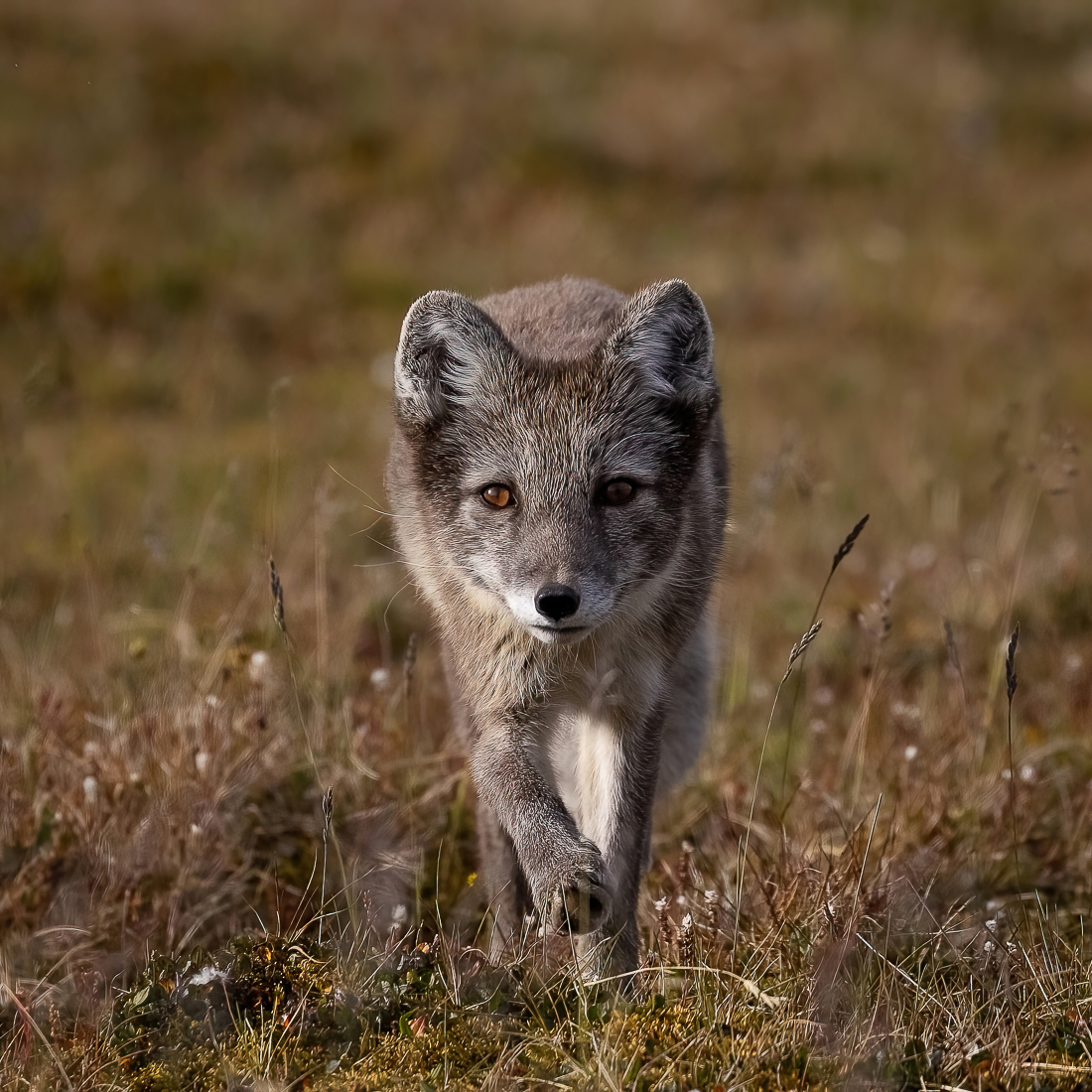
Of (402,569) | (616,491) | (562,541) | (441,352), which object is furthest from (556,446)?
(402,569)

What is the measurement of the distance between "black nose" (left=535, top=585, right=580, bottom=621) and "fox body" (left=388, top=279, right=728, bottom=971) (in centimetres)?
6

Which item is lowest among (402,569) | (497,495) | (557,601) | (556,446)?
(402,569)

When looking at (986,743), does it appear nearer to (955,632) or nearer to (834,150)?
(955,632)

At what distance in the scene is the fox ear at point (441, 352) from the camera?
3607mm

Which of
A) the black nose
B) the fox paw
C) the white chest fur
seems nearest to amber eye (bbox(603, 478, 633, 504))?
the black nose

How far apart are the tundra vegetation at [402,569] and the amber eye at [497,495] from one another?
26.2 inches

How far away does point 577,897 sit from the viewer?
9.96ft

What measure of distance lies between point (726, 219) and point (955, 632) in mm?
9360

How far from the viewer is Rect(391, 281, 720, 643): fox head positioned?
3.42 meters

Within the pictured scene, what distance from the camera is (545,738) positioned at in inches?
144

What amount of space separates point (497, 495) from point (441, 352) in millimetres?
525

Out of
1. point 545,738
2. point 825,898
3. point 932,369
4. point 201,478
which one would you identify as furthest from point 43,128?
point 825,898

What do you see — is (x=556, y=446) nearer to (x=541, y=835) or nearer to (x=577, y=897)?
(x=541, y=835)

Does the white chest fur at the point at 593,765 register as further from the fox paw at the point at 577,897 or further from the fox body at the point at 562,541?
the fox paw at the point at 577,897
